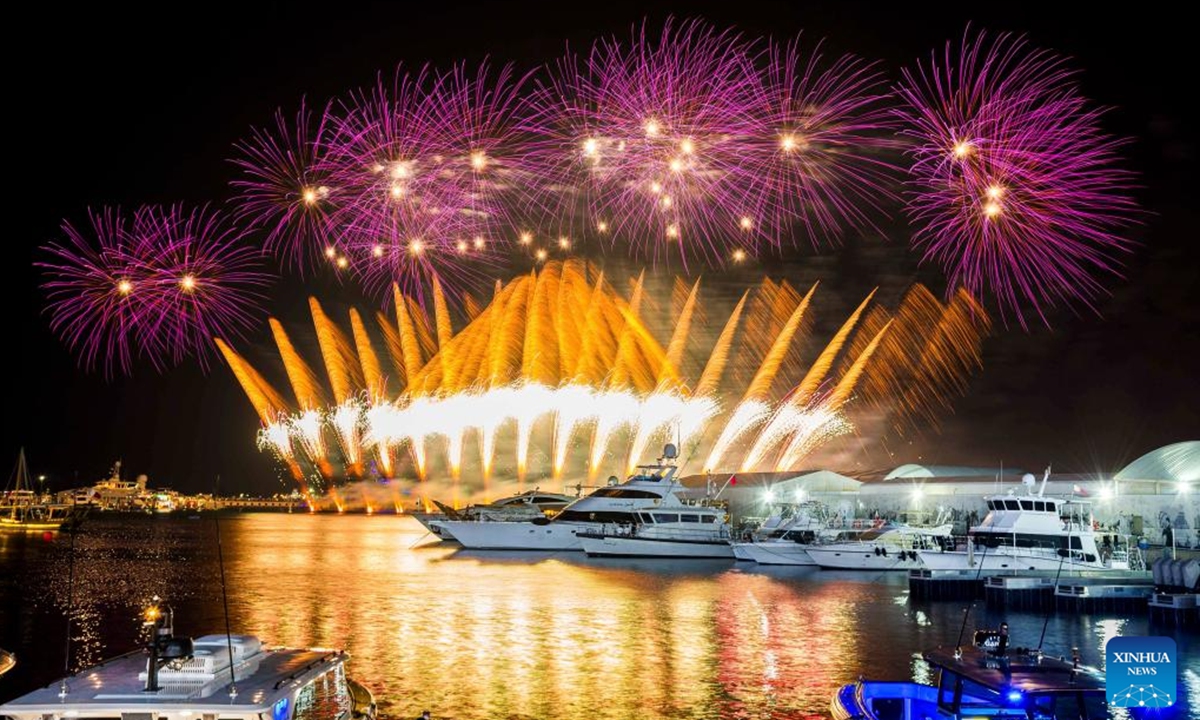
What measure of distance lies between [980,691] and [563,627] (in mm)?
22679

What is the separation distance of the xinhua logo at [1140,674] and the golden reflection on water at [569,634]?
11.7 m

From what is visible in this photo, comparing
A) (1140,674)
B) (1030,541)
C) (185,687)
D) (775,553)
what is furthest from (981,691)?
(775,553)

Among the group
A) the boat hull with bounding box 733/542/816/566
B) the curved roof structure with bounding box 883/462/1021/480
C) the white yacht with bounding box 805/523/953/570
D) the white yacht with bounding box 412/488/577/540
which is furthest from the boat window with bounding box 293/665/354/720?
the curved roof structure with bounding box 883/462/1021/480

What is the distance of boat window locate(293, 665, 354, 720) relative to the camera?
15307mm

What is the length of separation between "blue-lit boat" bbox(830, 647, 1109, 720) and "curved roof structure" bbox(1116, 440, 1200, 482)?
5617cm

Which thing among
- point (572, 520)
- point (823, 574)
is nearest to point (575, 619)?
point (823, 574)

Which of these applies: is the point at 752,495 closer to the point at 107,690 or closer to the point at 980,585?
the point at 980,585

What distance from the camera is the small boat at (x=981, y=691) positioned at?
16.7m

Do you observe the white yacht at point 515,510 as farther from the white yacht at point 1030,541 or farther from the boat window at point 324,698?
the boat window at point 324,698

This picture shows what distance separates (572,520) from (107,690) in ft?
217

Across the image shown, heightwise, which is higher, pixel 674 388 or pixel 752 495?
pixel 674 388

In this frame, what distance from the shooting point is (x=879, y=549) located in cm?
6281

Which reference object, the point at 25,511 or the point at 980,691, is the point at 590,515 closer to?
the point at 980,691

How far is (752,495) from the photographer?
93562 millimetres
